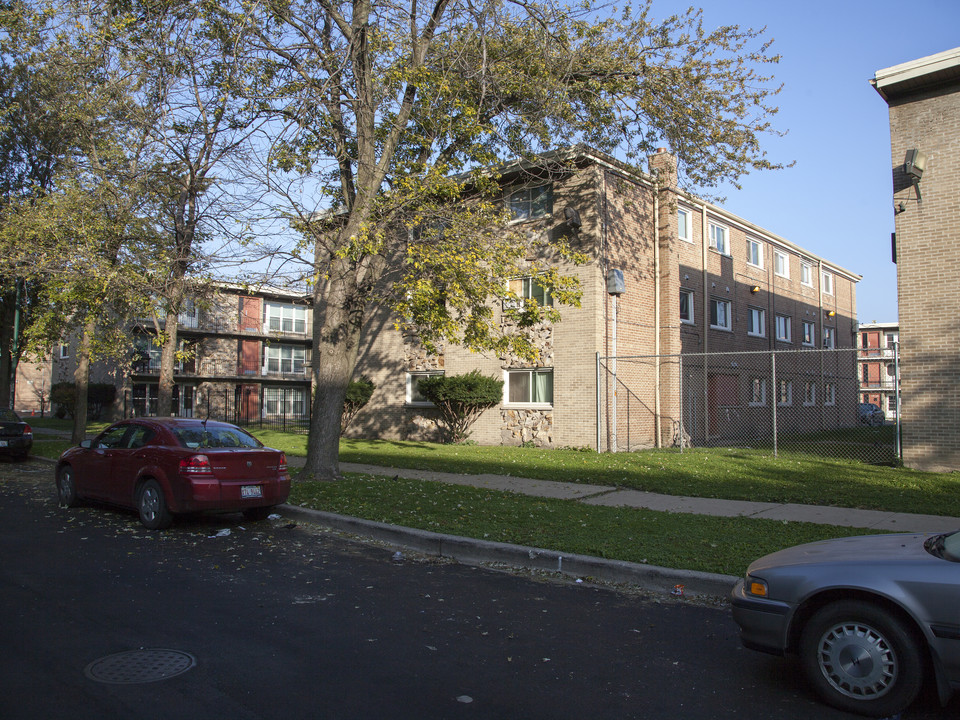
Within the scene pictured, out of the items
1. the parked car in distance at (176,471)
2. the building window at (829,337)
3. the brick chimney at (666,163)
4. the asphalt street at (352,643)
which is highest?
the brick chimney at (666,163)

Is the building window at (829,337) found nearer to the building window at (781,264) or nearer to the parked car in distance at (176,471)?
the building window at (781,264)

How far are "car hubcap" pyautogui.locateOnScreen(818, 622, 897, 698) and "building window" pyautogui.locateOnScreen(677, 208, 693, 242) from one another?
65.5ft

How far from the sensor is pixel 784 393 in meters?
28.4

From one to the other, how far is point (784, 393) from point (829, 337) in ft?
28.9

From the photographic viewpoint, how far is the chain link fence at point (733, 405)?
1866cm

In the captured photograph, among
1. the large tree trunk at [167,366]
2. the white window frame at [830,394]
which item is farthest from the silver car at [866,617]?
the white window frame at [830,394]

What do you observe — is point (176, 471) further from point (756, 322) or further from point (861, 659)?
point (756, 322)

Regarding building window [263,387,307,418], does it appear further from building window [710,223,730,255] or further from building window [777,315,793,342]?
building window [710,223,730,255]

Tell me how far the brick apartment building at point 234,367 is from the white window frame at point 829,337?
27542mm

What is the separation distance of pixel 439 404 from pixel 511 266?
10303 millimetres

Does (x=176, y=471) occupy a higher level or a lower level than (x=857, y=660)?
higher

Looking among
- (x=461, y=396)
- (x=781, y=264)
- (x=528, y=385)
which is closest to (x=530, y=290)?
(x=528, y=385)

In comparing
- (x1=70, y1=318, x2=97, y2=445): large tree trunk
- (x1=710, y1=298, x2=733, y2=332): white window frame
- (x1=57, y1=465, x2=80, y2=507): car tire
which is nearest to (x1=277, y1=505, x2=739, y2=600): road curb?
(x1=57, y1=465, x2=80, y2=507): car tire

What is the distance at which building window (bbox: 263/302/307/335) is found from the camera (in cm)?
4753
